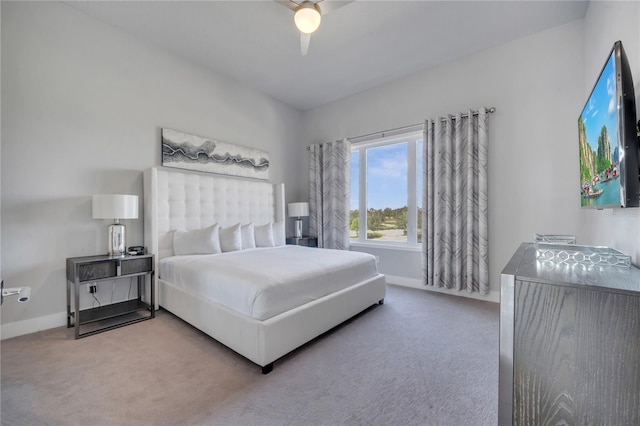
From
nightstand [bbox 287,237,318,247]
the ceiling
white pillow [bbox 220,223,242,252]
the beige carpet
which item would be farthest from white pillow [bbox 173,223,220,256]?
the ceiling

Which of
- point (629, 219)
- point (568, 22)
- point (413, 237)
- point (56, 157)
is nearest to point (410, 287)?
point (413, 237)

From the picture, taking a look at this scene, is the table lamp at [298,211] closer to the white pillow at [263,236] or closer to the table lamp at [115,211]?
the white pillow at [263,236]

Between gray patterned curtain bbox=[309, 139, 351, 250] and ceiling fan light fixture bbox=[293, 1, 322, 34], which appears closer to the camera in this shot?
ceiling fan light fixture bbox=[293, 1, 322, 34]

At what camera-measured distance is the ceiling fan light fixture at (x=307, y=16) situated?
216 centimetres

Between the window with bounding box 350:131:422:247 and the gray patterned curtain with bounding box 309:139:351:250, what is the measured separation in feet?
0.84

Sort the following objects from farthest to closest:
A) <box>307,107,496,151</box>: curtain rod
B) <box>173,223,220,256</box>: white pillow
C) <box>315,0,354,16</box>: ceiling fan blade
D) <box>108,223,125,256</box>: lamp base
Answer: <box>307,107,496,151</box>: curtain rod → <box>173,223,220,256</box>: white pillow → <box>108,223,125,256</box>: lamp base → <box>315,0,354,16</box>: ceiling fan blade

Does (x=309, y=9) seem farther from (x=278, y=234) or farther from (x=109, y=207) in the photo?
(x=278, y=234)

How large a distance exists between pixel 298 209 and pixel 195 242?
6.29ft

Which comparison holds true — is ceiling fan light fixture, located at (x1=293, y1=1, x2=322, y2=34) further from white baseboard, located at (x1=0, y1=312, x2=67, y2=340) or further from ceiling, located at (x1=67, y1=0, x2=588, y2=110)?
white baseboard, located at (x1=0, y1=312, x2=67, y2=340)

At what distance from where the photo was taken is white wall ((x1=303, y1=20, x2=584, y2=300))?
2.91m

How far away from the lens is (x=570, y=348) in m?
0.93

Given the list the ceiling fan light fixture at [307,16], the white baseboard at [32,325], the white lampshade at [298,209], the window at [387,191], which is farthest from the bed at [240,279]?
the ceiling fan light fixture at [307,16]

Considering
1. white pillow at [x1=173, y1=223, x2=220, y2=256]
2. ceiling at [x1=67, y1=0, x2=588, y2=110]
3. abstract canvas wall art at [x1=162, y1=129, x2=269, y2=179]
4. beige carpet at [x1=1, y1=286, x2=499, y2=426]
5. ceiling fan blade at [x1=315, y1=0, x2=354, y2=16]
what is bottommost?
beige carpet at [x1=1, y1=286, x2=499, y2=426]

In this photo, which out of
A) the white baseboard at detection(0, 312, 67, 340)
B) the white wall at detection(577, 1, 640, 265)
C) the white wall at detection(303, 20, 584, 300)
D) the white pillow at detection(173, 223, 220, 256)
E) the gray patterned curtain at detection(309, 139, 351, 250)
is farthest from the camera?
the gray patterned curtain at detection(309, 139, 351, 250)
